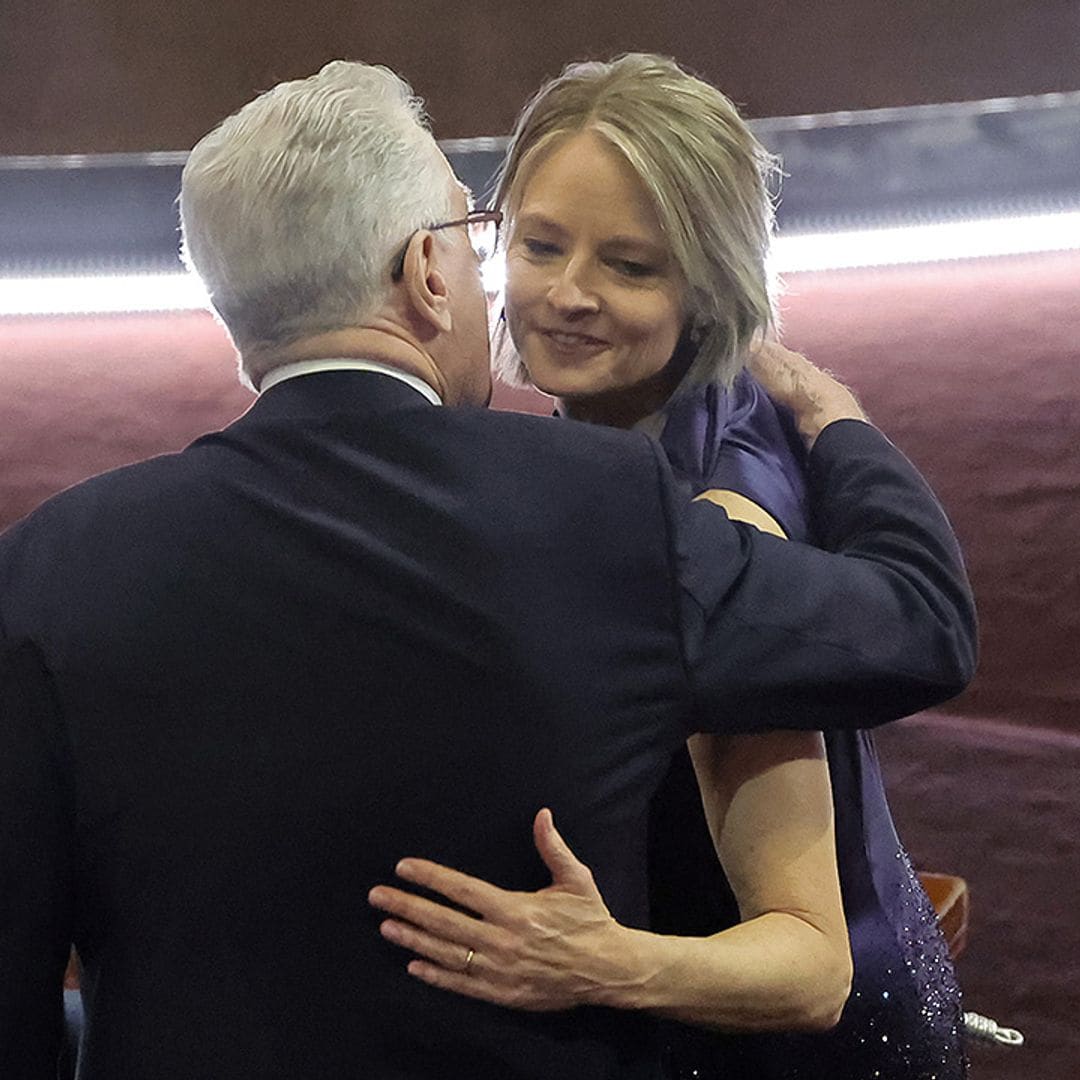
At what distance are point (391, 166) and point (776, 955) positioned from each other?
62 centimetres

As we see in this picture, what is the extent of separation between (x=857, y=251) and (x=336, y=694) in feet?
10.4

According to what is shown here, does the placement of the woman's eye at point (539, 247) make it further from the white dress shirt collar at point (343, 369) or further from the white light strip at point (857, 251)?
the white light strip at point (857, 251)

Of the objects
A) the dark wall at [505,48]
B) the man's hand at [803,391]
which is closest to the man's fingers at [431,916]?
the man's hand at [803,391]

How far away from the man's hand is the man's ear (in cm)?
41

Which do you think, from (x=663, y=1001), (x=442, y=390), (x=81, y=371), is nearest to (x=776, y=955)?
(x=663, y=1001)

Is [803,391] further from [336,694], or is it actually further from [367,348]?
[336,694]

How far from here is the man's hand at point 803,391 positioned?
1.39 meters

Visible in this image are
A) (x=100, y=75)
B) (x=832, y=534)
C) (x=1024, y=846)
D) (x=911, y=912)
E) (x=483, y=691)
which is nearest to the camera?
(x=483, y=691)

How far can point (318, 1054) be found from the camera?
103cm

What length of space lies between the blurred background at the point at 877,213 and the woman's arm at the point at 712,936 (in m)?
1.82

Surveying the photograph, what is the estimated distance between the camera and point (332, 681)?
1.01 meters

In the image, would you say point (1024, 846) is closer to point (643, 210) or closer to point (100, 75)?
point (643, 210)

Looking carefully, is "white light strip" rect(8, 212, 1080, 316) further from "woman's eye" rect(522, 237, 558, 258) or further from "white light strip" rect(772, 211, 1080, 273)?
"woman's eye" rect(522, 237, 558, 258)

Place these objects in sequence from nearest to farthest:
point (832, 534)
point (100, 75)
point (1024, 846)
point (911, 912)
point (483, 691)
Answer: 1. point (483, 691)
2. point (832, 534)
3. point (911, 912)
4. point (1024, 846)
5. point (100, 75)
